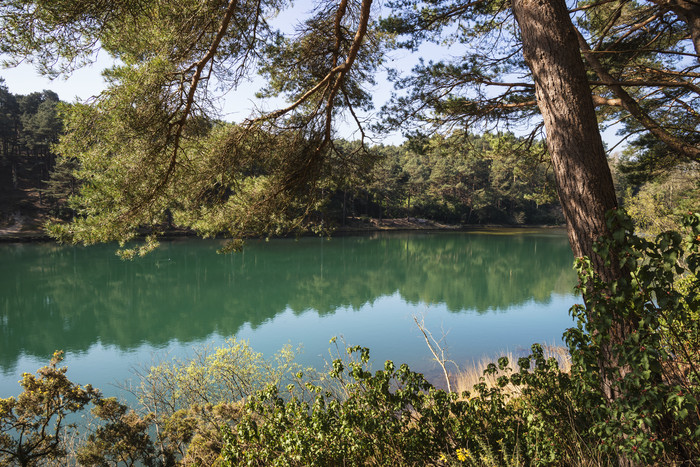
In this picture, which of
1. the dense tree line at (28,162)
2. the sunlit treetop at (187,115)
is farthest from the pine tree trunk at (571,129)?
the dense tree line at (28,162)

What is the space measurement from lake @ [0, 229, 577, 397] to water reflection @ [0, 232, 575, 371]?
6cm

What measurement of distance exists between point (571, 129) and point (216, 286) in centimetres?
1476

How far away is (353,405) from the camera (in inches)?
83.0

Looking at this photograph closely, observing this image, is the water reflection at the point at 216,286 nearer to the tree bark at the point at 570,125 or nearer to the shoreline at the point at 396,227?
the shoreline at the point at 396,227

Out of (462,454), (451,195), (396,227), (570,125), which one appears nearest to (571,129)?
(570,125)

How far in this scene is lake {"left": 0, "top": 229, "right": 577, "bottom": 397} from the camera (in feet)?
27.5

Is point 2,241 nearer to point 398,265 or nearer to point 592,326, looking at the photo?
point 398,265

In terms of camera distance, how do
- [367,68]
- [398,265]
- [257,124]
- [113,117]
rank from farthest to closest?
[398,265] < [367,68] < [257,124] < [113,117]

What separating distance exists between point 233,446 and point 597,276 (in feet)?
6.23

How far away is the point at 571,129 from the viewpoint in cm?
200

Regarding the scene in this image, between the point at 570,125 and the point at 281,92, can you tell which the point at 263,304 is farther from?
the point at 570,125

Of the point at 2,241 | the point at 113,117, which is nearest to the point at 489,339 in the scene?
the point at 113,117

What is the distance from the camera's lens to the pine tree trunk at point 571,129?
1.92m

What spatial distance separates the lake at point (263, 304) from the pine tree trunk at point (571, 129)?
5.21 meters
